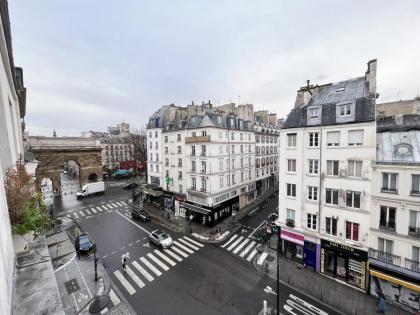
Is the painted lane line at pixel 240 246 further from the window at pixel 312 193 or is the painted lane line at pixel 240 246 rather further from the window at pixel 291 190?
the window at pixel 312 193

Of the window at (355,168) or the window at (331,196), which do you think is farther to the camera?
the window at (331,196)

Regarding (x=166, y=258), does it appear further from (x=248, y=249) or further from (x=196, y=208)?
(x=248, y=249)

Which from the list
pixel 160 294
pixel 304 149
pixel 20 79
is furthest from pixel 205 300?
pixel 20 79

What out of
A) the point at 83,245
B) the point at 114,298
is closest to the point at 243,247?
the point at 114,298

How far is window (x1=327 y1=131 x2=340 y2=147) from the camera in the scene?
16672 mm

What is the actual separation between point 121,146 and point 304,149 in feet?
229

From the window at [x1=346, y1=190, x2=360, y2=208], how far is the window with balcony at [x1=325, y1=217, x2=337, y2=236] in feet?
6.34

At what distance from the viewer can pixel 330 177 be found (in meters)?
17.0

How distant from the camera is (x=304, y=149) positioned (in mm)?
18344

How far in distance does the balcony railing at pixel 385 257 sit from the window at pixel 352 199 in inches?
143

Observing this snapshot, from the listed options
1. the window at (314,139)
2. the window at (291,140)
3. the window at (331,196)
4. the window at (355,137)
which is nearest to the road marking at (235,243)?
the window at (331,196)

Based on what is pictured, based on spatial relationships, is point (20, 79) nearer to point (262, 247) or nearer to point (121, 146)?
point (262, 247)

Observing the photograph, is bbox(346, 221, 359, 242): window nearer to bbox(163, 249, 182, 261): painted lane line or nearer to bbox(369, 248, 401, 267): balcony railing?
bbox(369, 248, 401, 267): balcony railing

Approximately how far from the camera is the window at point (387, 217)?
48.2 feet
